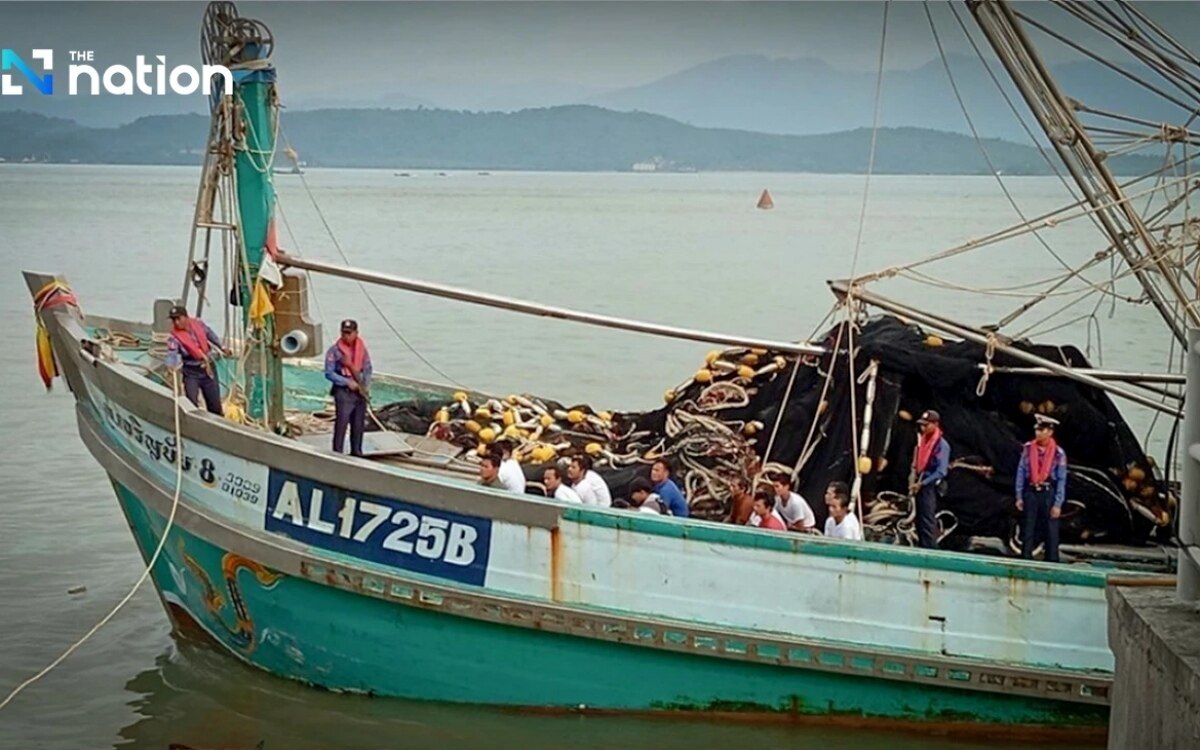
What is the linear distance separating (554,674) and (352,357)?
2.49 m

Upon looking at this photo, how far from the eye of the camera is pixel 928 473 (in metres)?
9.79

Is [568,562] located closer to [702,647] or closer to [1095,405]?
[702,647]

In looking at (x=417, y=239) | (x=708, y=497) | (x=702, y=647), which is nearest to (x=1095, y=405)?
(x=708, y=497)

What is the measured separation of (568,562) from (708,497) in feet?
4.72

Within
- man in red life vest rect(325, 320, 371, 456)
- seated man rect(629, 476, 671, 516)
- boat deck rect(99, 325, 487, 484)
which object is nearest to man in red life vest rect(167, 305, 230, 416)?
boat deck rect(99, 325, 487, 484)

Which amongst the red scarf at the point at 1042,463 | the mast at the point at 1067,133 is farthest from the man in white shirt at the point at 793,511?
the mast at the point at 1067,133

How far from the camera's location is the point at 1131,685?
5.52 metres

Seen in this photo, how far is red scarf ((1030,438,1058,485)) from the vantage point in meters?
9.61

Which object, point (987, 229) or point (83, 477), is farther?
point (987, 229)

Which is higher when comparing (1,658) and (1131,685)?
(1131,685)

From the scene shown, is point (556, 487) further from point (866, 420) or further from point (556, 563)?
point (866, 420)

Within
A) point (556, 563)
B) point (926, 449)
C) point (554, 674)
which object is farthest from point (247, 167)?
point (926, 449)

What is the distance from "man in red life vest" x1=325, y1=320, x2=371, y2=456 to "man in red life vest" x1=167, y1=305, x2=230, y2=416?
2.48 feet

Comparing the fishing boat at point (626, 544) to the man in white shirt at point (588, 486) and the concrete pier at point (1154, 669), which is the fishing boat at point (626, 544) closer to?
the man in white shirt at point (588, 486)
